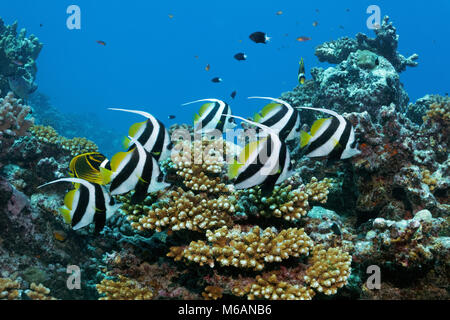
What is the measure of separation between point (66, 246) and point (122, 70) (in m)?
151

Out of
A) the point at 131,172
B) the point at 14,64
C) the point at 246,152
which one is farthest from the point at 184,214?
the point at 14,64

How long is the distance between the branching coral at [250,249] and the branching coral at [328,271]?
202mm

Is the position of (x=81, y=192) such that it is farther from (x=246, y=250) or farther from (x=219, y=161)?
(x=219, y=161)

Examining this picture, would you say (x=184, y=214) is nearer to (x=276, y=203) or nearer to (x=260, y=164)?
(x=276, y=203)

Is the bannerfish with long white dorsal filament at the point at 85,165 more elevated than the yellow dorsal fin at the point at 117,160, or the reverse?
the bannerfish with long white dorsal filament at the point at 85,165

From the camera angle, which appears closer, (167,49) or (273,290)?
(273,290)

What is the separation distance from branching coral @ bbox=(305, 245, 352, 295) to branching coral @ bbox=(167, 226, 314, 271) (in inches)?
8.0

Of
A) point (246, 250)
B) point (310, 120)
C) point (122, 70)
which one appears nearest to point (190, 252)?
point (246, 250)

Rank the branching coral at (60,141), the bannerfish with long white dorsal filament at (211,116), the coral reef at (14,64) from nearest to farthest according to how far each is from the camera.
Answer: the bannerfish with long white dorsal filament at (211,116), the branching coral at (60,141), the coral reef at (14,64)

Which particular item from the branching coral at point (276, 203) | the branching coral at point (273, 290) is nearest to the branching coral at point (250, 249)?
the branching coral at point (273, 290)

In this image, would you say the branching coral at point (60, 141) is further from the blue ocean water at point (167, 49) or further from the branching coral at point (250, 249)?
the blue ocean water at point (167, 49)

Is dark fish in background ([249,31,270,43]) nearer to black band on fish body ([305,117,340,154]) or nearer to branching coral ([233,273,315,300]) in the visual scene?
black band on fish body ([305,117,340,154])

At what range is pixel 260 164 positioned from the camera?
2293mm

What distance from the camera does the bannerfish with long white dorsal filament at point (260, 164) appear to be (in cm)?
228
